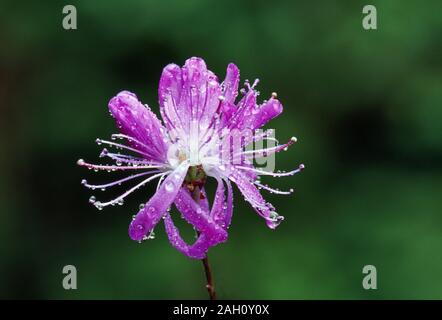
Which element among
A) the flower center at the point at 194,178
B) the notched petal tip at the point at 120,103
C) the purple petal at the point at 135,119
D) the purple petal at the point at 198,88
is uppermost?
the purple petal at the point at 198,88

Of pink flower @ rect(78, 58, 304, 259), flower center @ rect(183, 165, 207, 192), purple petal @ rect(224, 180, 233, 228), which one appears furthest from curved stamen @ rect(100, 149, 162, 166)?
purple petal @ rect(224, 180, 233, 228)

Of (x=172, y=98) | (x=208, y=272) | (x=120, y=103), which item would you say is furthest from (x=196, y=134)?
(x=208, y=272)

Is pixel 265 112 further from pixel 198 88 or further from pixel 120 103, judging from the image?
pixel 120 103

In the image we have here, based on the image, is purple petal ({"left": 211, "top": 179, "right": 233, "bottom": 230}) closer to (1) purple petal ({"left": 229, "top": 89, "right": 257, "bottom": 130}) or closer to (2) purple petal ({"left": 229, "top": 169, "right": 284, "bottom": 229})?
(2) purple petal ({"left": 229, "top": 169, "right": 284, "bottom": 229})

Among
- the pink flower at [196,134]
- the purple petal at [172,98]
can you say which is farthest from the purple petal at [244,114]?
the purple petal at [172,98]

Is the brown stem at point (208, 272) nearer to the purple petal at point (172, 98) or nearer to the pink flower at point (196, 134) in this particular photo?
the pink flower at point (196, 134)

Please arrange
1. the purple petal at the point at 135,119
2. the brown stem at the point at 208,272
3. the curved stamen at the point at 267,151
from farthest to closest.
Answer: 1. the curved stamen at the point at 267,151
2. the purple petal at the point at 135,119
3. the brown stem at the point at 208,272

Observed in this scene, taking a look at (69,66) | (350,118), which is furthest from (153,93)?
(350,118)
